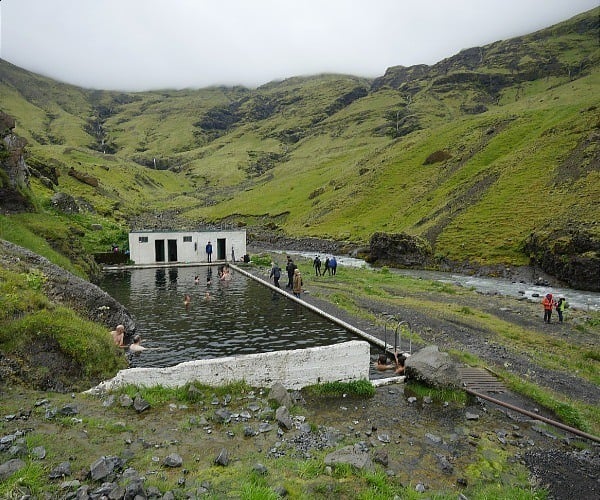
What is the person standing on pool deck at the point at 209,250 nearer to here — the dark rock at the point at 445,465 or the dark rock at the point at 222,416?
the dark rock at the point at 222,416

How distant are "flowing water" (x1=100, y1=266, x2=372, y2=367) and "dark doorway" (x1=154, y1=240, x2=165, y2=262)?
32.2 feet

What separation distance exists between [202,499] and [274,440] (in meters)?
2.95

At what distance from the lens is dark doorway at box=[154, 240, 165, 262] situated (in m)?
43.5

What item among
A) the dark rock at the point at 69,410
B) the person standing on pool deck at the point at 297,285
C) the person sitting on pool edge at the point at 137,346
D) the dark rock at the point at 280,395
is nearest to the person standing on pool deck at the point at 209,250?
the person standing on pool deck at the point at 297,285

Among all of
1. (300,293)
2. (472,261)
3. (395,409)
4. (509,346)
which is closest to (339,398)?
(395,409)

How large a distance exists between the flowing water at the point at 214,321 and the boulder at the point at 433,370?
4.97m

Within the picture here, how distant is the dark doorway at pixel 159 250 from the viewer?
4347 cm

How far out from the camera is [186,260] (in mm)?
44625

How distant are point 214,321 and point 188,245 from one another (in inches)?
974

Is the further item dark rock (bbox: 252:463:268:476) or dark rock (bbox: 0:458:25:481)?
dark rock (bbox: 252:463:268:476)

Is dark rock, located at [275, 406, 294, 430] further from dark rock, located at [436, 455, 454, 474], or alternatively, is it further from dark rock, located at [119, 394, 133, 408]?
dark rock, located at [119, 394, 133, 408]

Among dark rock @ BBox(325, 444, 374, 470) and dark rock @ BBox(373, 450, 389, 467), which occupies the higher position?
dark rock @ BBox(325, 444, 374, 470)

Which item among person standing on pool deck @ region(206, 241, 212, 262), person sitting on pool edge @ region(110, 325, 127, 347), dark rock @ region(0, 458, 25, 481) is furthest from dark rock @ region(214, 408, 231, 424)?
person standing on pool deck @ region(206, 241, 212, 262)

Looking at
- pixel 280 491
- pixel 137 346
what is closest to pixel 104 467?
pixel 280 491
